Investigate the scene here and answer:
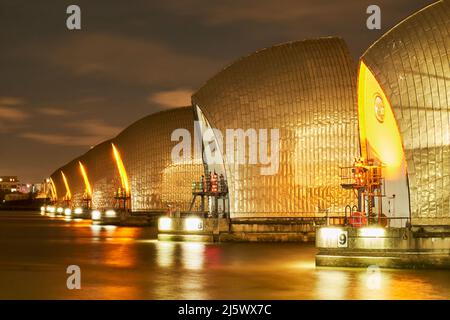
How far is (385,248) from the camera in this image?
88.4 feet

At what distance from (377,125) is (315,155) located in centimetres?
1334

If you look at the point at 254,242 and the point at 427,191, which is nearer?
the point at 427,191

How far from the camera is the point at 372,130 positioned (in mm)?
34719

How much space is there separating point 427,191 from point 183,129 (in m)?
44.8

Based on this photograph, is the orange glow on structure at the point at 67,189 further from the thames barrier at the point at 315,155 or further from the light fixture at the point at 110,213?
the light fixture at the point at 110,213

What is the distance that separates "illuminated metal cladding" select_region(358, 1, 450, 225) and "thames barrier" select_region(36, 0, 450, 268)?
0.14 feet

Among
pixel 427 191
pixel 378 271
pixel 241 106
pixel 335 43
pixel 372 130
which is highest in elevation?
pixel 335 43

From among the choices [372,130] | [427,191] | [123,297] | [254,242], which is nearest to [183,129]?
[254,242]

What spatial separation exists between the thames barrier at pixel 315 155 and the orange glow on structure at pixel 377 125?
3.6 inches

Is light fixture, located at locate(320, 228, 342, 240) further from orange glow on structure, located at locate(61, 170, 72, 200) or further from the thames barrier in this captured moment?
orange glow on structure, located at locate(61, 170, 72, 200)

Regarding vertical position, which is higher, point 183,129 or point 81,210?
point 183,129

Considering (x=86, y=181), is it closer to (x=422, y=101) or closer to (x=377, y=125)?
(x=377, y=125)
